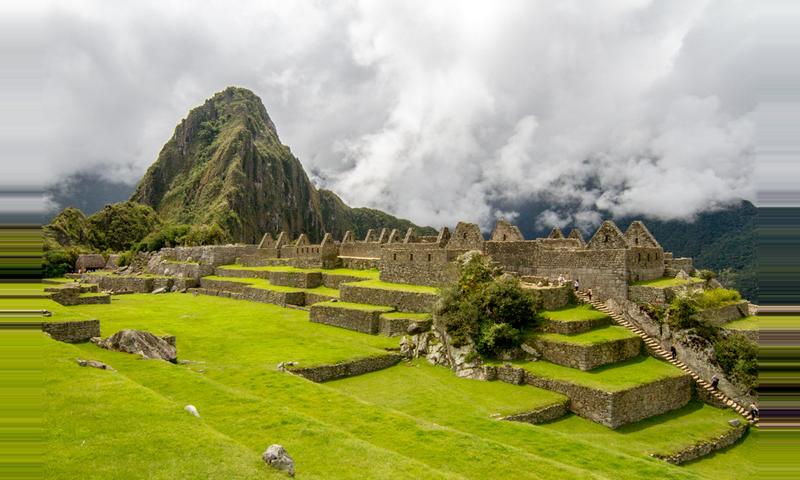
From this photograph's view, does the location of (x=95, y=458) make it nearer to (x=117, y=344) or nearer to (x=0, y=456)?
(x=0, y=456)

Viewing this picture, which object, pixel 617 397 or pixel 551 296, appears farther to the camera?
pixel 551 296

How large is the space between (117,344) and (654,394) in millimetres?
19167

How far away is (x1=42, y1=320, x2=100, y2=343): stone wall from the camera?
1667 centimetres

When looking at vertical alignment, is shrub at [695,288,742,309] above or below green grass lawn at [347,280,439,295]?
above

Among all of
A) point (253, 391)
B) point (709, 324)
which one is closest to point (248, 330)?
point (253, 391)

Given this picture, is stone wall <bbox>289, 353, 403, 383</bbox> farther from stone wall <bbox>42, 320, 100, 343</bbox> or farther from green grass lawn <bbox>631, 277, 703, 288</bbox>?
green grass lawn <bbox>631, 277, 703, 288</bbox>

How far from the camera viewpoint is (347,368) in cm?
1939

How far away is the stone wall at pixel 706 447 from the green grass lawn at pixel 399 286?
12.6 meters

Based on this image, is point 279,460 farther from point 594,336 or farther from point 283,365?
point 594,336

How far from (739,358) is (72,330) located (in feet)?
81.2

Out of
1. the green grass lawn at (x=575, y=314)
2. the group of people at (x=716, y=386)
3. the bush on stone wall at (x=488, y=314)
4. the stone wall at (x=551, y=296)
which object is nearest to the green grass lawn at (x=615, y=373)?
the group of people at (x=716, y=386)

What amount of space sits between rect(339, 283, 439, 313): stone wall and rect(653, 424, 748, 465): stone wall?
463 inches

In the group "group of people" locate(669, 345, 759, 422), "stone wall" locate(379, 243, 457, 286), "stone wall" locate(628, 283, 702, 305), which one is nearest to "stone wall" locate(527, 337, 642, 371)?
"group of people" locate(669, 345, 759, 422)

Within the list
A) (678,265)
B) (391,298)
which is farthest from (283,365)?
(678,265)
